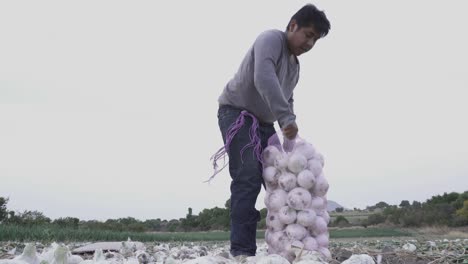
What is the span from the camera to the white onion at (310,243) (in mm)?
2922

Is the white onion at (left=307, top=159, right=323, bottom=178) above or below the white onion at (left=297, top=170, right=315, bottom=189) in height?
above

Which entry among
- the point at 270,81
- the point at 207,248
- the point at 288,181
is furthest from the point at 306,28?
the point at 207,248

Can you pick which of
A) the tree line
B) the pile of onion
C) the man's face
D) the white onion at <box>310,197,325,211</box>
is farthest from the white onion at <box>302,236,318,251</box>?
the tree line

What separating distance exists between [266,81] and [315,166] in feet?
2.06

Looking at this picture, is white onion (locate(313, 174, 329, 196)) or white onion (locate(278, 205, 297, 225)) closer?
white onion (locate(278, 205, 297, 225))

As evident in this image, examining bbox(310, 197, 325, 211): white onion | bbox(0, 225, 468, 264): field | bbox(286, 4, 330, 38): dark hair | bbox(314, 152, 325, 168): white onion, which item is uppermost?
bbox(286, 4, 330, 38): dark hair

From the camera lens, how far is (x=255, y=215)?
3.21 meters

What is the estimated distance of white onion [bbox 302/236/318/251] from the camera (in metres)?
2.92

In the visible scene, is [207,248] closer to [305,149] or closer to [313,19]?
[305,149]

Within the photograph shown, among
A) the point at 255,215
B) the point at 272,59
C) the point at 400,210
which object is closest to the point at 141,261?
the point at 255,215

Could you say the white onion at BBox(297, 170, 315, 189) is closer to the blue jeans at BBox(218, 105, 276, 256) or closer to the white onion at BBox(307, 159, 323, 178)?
the white onion at BBox(307, 159, 323, 178)

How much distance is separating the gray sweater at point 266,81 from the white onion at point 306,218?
1.84 feet

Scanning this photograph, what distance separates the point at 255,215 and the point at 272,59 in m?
1.04

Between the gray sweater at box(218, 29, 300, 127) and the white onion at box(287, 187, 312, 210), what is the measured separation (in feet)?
1.41
